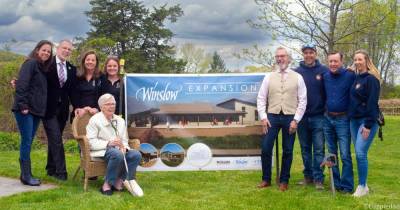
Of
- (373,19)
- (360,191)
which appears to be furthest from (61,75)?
(373,19)

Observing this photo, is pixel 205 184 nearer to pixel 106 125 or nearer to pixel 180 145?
pixel 180 145

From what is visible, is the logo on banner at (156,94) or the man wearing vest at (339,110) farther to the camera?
the logo on banner at (156,94)

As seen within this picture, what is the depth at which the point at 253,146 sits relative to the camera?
7703 mm

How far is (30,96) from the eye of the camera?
679cm

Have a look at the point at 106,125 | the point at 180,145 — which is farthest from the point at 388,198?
the point at 106,125

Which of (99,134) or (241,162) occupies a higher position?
(99,134)

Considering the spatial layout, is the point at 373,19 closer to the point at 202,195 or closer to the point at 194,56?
the point at 202,195

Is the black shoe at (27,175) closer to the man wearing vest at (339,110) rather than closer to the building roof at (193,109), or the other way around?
the building roof at (193,109)

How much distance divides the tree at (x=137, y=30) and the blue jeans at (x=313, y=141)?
27.1 m

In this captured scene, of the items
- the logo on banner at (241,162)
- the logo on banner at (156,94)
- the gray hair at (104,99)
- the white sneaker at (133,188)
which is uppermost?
the logo on banner at (156,94)

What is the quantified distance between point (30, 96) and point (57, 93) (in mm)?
439

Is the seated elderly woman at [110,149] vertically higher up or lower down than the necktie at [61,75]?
lower down

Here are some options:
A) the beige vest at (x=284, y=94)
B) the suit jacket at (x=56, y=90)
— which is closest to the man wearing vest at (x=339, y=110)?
the beige vest at (x=284, y=94)

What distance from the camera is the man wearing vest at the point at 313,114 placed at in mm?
6887
